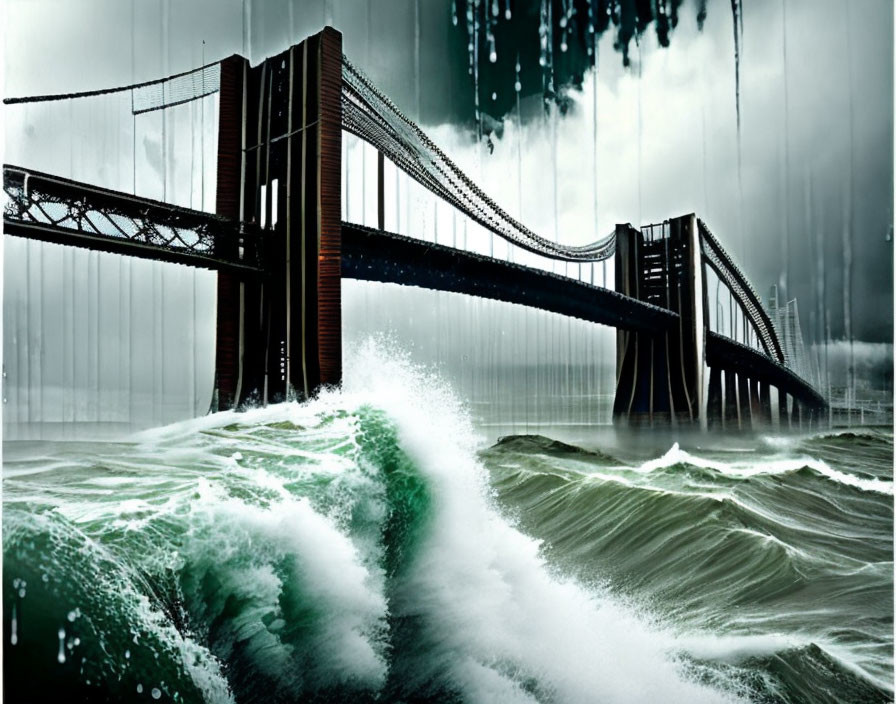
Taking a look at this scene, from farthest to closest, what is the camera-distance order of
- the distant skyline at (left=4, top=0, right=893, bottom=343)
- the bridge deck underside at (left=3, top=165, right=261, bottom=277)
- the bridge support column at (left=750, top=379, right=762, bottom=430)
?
the bridge support column at (left=750, top=379, right=762, bottom=430) → the distant skyline at (left=4, top=0, right=893, bottom=343) → the bridge deck underside at (left=3, top=165, right=261, bottom=277)

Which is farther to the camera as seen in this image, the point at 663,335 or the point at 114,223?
the point at 663,335

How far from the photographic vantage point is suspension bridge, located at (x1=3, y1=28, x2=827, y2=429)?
2.47 meters

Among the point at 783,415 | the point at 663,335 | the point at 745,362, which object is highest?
the point at 663,335

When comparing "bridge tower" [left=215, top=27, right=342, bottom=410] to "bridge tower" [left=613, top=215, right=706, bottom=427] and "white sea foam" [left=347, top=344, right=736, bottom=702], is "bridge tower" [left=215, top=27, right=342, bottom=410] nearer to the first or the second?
"white sea foam" [left=347, top=344, right=736, bottom=702]

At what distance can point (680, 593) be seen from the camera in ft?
8.45

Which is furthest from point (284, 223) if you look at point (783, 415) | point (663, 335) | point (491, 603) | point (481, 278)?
point (783, 415)

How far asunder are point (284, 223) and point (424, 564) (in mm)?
1469

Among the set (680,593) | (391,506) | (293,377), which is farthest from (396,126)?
(680,593)

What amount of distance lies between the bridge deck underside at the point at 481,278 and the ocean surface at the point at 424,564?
636mm

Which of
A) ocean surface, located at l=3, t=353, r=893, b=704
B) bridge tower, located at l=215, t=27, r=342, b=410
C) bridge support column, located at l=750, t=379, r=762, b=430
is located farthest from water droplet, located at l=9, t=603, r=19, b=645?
bridge support column, located at l=750, t=379, r=762, b=430

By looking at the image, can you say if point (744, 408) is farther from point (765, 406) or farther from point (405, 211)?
point (405, 211)

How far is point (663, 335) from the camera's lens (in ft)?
12.2

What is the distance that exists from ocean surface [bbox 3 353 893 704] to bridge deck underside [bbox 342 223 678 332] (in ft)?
2.09

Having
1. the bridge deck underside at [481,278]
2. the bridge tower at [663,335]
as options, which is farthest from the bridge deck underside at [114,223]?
the bridge tower at [663,335]
